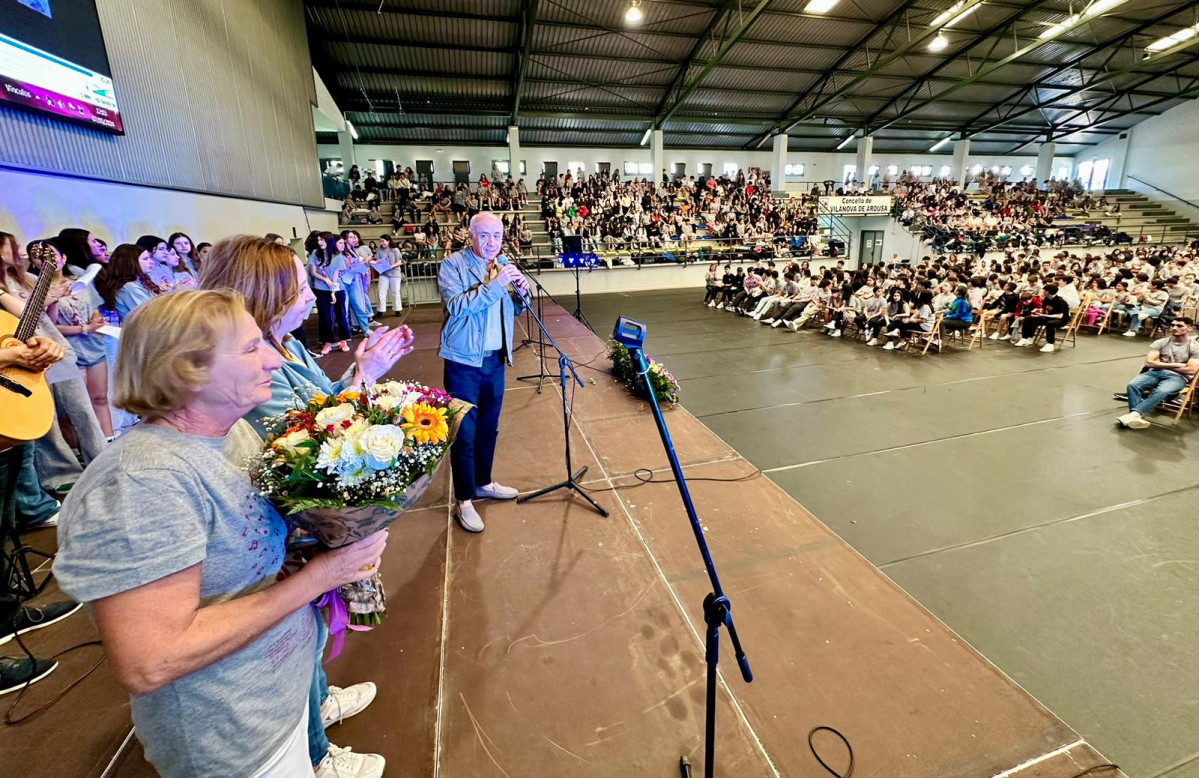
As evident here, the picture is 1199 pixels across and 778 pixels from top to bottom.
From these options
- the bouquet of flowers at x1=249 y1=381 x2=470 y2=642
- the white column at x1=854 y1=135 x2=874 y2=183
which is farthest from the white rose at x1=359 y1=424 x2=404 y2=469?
the white column at x1=854 y1=135 x2=874 y2=183

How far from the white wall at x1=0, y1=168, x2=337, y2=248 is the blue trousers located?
3846 millimetres

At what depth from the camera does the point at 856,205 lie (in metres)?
18.1

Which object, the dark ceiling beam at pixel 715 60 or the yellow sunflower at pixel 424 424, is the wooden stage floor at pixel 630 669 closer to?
the yellow sunflower at pixel 424 424

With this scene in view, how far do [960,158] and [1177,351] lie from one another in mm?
26128

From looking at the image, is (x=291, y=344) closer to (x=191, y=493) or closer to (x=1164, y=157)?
(x=191, y=493)

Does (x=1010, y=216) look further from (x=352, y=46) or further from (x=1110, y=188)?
(x=352, y=46)

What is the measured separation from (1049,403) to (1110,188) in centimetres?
3264

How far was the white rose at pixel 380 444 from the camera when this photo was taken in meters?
0.96

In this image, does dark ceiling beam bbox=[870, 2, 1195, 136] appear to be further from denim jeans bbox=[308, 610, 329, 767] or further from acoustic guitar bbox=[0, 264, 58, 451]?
acoustic guitar bbox=[0, 264, 58, 451]

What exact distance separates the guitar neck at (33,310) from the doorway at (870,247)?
22.9 meters

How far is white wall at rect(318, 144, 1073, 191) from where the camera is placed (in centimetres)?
2047

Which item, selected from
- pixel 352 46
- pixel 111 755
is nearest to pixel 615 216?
pixel 352 46

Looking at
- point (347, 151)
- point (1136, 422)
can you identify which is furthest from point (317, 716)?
point (347, 151)

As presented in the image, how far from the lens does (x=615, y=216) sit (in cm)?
1652
